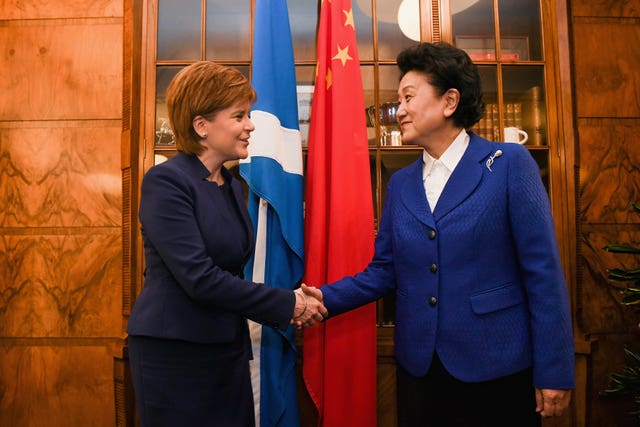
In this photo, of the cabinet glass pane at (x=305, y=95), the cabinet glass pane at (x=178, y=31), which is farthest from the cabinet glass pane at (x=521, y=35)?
the cabinet glass pane at (x=178, y=31)

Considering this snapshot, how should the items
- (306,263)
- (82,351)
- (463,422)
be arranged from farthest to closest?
(82,351)
(306,263)
(463,422)

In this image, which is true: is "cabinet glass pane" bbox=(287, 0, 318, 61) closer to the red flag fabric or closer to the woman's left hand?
the red flag fabric

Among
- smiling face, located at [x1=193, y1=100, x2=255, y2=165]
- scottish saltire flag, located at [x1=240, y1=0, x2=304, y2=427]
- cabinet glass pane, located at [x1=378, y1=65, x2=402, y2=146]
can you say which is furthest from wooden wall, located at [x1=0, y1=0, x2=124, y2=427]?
cabinet glass pane, located at [x1=378, y1=65, x2=402, y2=146]

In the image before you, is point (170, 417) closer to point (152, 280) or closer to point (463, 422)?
point (152, 280)

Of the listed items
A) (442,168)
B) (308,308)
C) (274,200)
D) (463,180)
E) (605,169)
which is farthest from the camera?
(605,169)

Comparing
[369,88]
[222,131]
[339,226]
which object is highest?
[369,88]

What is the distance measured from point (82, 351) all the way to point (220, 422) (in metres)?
1.35

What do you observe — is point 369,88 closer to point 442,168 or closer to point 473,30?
point 473,30

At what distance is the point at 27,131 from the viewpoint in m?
2.38

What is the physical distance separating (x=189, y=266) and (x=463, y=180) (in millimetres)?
792

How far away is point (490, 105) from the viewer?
7.95 feet

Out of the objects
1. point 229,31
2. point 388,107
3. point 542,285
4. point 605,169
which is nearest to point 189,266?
point 542,285

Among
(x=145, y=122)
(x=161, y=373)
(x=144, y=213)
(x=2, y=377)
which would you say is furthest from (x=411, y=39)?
(x=2, y=377)

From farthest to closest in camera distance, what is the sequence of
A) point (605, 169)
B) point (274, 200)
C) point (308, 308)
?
point (605, 169)
point (274, 200)
point (308, 308)
